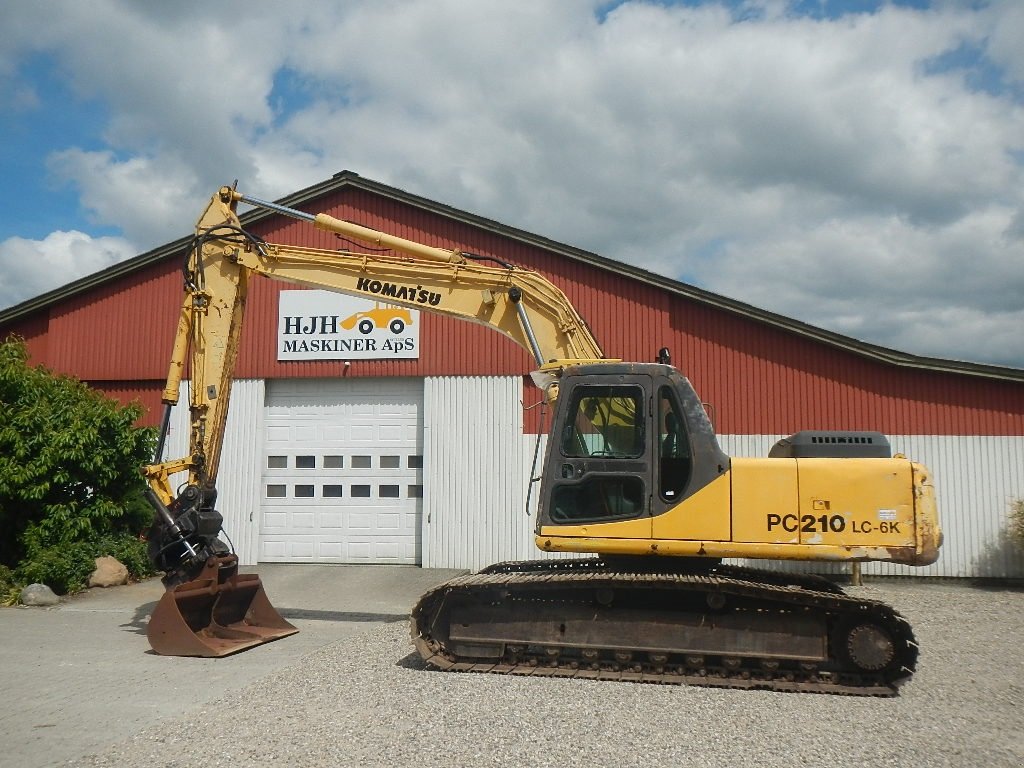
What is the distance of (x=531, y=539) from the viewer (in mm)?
15086

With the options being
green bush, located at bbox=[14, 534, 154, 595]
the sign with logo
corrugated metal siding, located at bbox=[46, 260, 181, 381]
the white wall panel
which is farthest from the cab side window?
corrugated metal siding, located at bbox=[46, 260, 181, 381]

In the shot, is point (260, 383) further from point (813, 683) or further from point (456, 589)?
point (813, 683)

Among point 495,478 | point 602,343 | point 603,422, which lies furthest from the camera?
point 602,343

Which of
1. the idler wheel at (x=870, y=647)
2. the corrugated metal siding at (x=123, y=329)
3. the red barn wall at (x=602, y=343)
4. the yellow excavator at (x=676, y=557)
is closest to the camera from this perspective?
the idler wheel at (x=870, y=647)

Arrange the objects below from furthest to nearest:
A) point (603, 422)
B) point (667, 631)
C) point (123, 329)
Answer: point (123, 329), point (603, 422), point (667, 631)

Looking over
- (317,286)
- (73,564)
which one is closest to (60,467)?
(73,564)

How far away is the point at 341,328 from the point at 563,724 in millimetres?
11145

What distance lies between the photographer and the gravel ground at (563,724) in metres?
5.44

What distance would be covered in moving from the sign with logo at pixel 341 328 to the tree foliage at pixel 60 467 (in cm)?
322

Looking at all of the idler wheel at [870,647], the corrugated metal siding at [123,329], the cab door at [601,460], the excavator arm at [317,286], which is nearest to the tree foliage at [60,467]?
the corrugated metal siding at [123,329]

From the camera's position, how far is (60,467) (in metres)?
13.7

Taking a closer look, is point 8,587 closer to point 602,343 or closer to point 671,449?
point 602,343

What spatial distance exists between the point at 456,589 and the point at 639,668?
1851mm

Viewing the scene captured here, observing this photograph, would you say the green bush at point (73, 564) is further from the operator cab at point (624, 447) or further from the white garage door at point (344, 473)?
the operator cab at point (624, 447)
